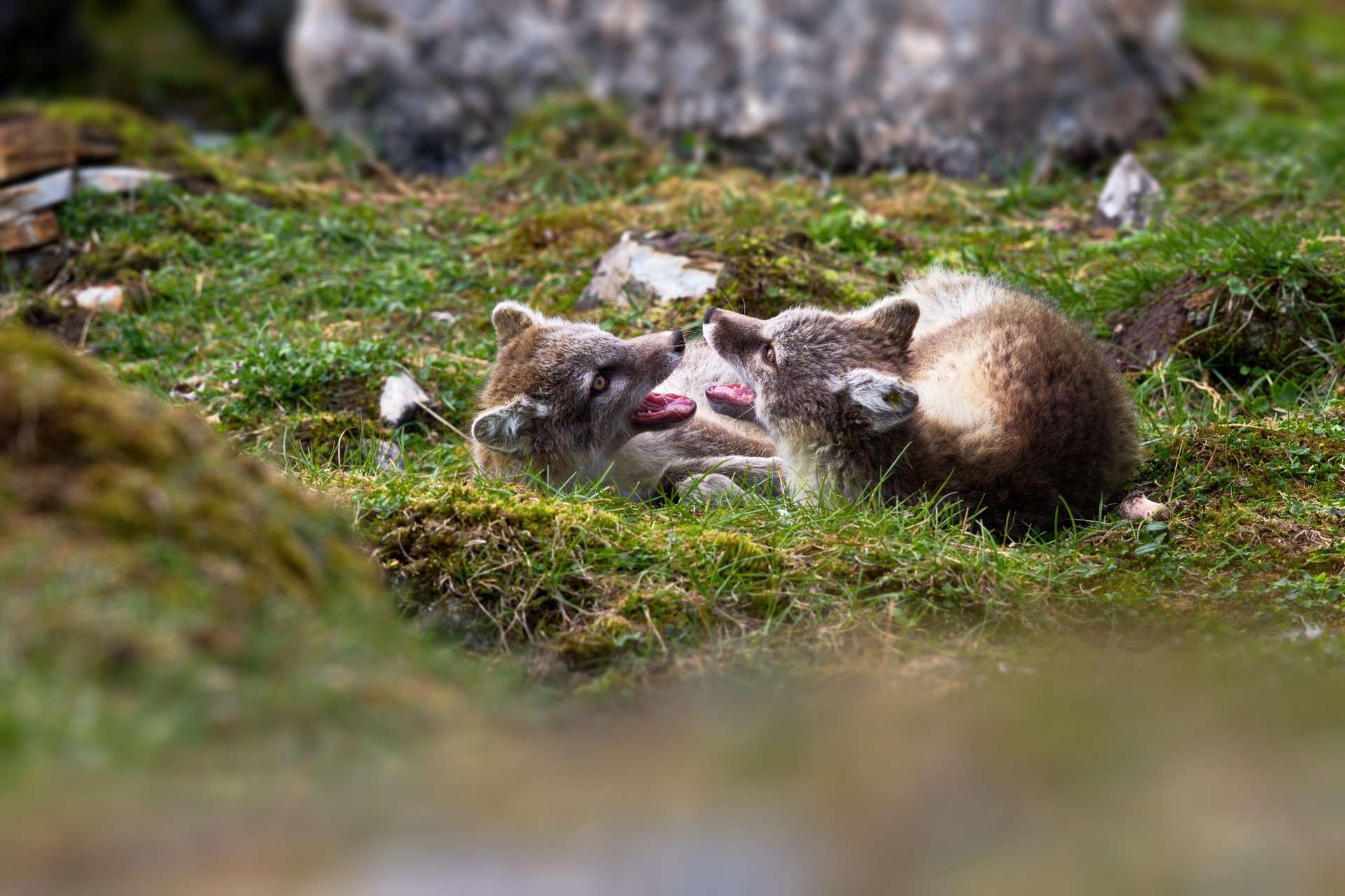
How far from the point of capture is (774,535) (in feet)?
16.0

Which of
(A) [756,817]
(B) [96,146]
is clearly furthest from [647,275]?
(A) [756,817]

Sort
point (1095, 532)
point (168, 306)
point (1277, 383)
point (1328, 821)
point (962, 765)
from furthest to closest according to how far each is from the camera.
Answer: point (168, 306), point (1277, 383), point (1095, 532), point (962, 765), point (1328, 821)

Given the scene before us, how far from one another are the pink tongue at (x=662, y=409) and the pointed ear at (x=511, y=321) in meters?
0.70

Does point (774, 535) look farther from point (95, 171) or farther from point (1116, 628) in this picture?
point (95, 171)

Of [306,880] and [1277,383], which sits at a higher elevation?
[306,880]

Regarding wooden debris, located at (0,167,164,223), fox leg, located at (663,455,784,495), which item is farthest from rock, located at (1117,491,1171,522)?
wooden debris, located at (0,167,164,223)

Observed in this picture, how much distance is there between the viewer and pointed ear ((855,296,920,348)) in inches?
229

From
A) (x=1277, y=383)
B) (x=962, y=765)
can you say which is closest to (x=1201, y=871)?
(x=962, y=765)

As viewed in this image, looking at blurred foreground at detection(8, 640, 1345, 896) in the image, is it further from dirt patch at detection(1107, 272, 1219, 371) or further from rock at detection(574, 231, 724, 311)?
rock at detection(574, 231, 724, 311)

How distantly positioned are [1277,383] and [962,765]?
484cm

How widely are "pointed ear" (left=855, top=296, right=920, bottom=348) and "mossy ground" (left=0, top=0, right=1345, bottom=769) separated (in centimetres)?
107

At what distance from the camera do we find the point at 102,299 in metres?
7.76

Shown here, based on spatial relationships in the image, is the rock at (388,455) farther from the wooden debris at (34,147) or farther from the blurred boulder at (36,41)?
the blurred boulder at (36,41)

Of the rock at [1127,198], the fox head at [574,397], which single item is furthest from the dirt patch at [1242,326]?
the fox head at [574,397]
